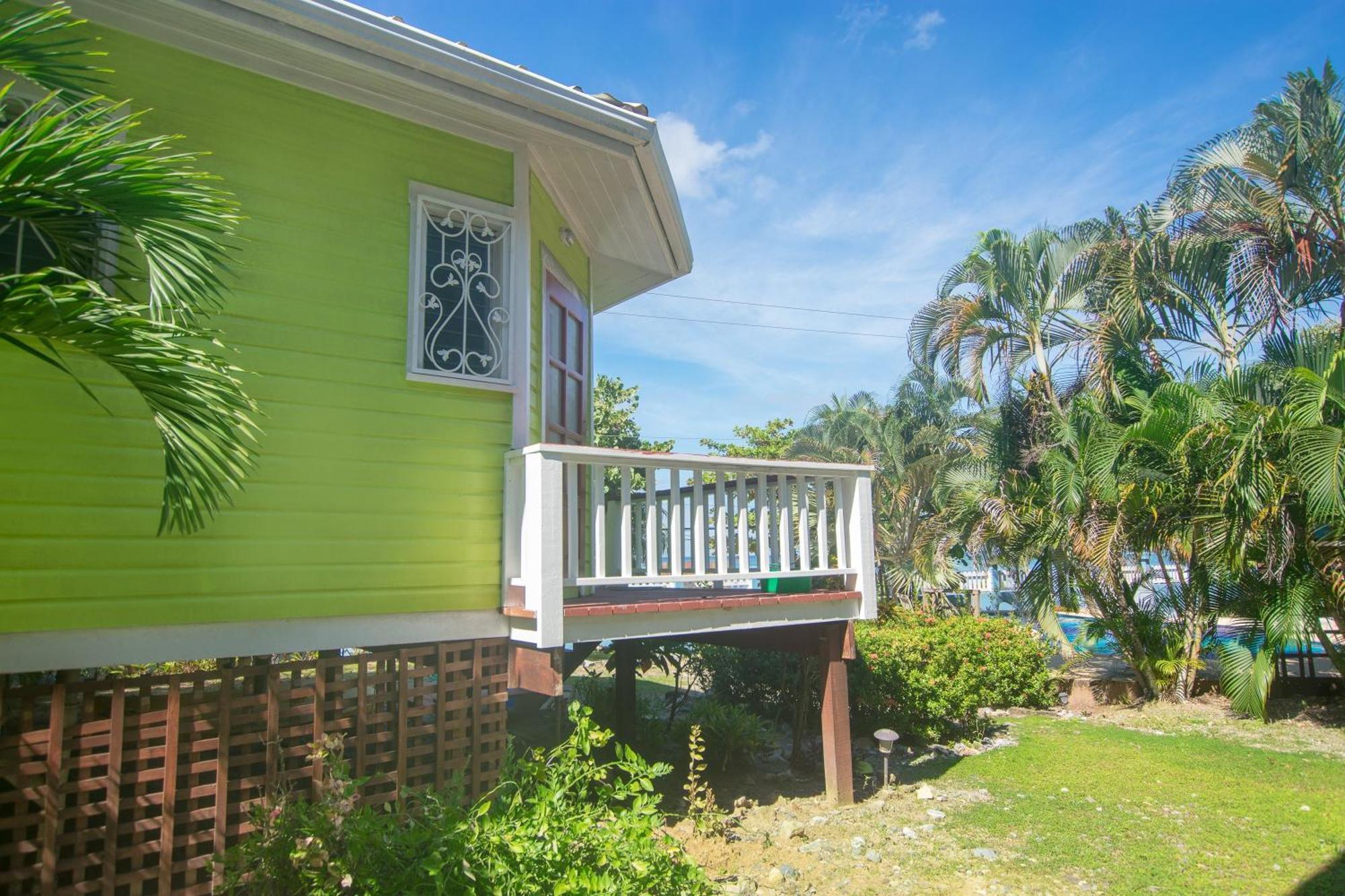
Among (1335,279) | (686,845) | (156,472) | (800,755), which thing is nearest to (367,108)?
(156,472)

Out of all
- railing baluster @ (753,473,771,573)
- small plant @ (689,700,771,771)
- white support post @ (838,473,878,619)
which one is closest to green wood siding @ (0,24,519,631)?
railing baluster @ (753,473,771,573)

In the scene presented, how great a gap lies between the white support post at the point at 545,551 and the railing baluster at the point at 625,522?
0.48m

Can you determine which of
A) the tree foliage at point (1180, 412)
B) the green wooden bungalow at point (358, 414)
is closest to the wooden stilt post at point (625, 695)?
the green wooden bungalow at point (358, 414)

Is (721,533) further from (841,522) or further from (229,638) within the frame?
(229,638)

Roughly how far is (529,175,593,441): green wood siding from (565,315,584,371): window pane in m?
0.42

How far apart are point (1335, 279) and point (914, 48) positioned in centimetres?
598

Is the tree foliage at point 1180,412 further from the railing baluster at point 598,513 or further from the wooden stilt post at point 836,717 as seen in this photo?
the railing baluster at point 598,513

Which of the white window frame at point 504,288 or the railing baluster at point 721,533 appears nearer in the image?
the white window frame at point 504,288

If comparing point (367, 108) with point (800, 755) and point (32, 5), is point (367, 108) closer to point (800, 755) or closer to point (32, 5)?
point (32, 5)

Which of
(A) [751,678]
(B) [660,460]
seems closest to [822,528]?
(B) [660,460]

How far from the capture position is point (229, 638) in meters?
4.01

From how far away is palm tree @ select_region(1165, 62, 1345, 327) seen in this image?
383 inches

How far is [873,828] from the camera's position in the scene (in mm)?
5680

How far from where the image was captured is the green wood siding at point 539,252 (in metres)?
5.32
